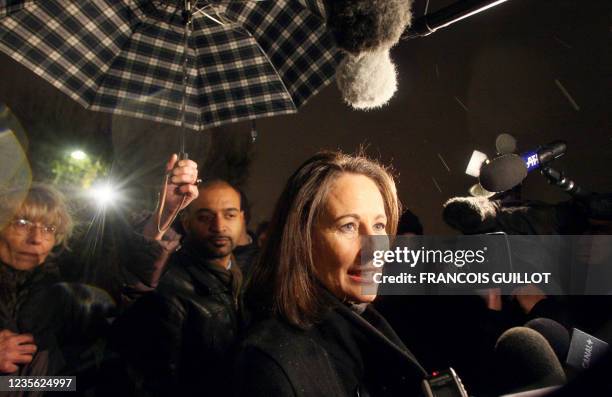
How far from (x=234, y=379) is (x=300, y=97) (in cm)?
180

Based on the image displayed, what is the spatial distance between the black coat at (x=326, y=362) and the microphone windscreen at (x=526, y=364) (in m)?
0.34

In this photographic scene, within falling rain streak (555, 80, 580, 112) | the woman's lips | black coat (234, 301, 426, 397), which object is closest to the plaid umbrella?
the woman's lips

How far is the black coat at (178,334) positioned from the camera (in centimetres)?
243

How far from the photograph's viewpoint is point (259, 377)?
1.32m

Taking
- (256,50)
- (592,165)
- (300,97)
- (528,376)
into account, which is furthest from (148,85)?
(592,165)

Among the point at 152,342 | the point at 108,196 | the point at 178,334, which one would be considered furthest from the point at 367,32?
the point at 108,196

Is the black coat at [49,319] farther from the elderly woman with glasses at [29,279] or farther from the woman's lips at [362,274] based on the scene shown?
the woman's lips at [362,274]

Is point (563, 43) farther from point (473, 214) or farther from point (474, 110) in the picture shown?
point (473, 214)

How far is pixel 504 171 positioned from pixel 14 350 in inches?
111

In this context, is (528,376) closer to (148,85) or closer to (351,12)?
(351,12)

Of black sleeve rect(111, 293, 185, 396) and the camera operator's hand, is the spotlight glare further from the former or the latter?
the camera operator's hand

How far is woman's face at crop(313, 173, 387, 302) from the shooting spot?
5.33 feet

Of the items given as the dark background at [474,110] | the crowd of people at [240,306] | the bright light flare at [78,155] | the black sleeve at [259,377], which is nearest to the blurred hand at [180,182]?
the crowd of people at [240,306]

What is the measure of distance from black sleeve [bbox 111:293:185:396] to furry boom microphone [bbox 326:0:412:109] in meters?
1.60
